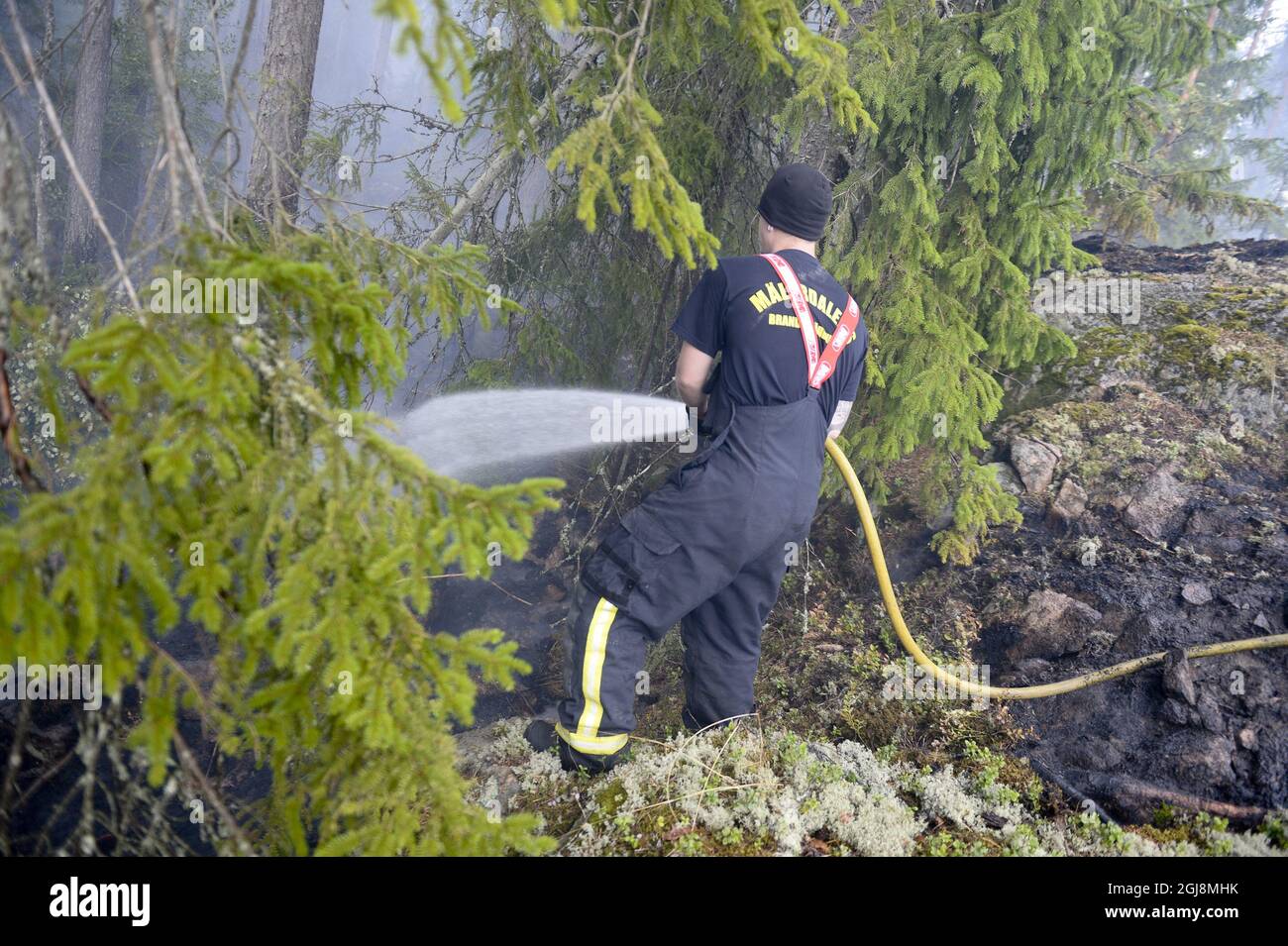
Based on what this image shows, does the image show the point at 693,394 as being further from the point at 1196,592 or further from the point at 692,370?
the point at 1196,592

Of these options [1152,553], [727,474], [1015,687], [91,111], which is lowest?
[1015,687]

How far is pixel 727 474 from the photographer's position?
11.8 ft

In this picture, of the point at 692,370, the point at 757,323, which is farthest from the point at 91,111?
the point at 757,323

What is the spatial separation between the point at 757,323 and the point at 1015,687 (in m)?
2.73

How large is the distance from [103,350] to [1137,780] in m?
4.54

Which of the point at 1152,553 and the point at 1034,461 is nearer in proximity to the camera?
the point at 1152,553

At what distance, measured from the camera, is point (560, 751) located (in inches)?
146

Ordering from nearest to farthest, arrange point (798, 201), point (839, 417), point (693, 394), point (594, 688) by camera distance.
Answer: point (594, 688), point (798, 201), point (693, 394), point (839, 417)

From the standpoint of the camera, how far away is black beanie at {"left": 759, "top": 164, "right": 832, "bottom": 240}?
3617mm

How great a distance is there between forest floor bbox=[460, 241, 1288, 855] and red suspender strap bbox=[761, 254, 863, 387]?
1916 mm

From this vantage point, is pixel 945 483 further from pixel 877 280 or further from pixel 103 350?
pixel 103 350

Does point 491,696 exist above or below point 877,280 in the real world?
below

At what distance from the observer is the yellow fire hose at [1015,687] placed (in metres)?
3.98
